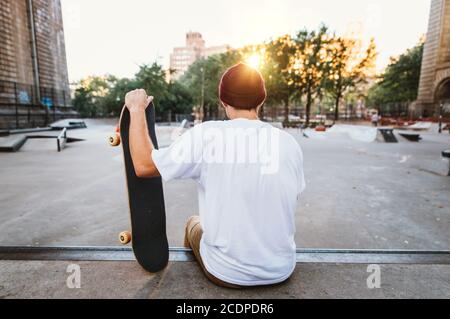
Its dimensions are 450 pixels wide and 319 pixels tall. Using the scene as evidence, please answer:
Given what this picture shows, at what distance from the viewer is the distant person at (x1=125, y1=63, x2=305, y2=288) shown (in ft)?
5.17

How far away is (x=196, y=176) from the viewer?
5.62ft

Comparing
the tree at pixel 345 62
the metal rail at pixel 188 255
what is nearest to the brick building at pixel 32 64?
the metal rail at pixel 188 255

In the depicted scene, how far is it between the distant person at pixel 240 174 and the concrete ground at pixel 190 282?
20 centimetres

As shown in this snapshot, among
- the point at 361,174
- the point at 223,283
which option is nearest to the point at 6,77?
the point at 361,174

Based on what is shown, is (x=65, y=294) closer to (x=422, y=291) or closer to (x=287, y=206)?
(x=287, y=206)

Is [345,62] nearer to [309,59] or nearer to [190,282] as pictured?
[309,59]

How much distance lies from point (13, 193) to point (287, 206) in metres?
6.08

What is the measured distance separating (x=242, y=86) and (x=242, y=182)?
1.79 ft

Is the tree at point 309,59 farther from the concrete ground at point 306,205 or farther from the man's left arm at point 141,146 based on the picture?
the man's left arm at point 141,146

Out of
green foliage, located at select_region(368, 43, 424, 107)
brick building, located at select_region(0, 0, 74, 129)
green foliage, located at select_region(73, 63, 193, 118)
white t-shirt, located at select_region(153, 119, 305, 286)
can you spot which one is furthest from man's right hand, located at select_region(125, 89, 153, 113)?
green foliage, located at select_region(368, 43, 424, 107)

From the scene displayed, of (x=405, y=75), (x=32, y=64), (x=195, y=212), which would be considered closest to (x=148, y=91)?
(x=32, y=64)

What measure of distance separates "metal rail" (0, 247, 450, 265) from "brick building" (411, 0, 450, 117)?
33539 mm

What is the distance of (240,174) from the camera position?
157 centimetres

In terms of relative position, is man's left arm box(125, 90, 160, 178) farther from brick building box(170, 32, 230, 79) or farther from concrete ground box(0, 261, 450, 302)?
brick building box(170, 32, 230, 79)
